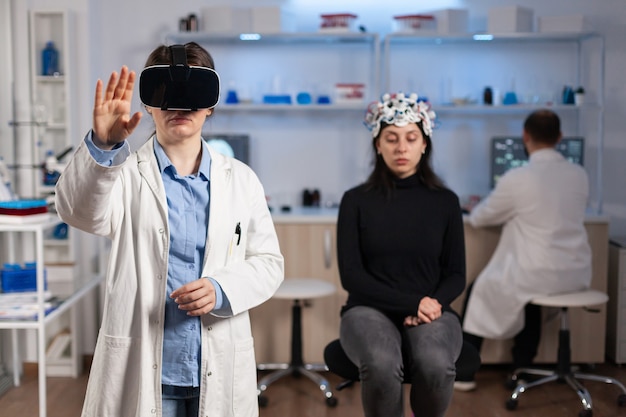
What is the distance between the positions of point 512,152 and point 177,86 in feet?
9.39

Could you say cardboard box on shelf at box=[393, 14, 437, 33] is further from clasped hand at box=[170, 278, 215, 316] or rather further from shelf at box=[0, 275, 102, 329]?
clasped hand at box=[170, 278, 215, 316]

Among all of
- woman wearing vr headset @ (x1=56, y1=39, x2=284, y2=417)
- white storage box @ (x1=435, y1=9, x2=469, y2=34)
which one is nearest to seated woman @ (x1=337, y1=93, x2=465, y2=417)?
woman wearing vr headset @ (x1=56, y1=39, x2=284, y2=417)

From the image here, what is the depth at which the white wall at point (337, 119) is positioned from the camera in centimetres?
419

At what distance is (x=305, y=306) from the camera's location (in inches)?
151

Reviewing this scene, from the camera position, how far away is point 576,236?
3436 mm

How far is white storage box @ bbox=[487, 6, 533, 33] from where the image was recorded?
3.91 metres

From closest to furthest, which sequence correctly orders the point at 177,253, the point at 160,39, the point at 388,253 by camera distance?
the point at 177,253 < the point at 388,253 < the point at 160,39

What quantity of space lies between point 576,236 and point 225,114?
1951 mm

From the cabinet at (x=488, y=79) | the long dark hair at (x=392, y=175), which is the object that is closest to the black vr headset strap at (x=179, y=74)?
the long dark hair at (x=392, y=175)

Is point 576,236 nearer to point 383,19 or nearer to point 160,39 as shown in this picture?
point 383,19

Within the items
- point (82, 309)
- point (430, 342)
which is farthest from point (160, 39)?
point (430, 342)

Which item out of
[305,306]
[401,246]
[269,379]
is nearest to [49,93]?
[305,306]

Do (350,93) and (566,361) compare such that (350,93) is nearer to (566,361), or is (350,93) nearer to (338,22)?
(338,22)

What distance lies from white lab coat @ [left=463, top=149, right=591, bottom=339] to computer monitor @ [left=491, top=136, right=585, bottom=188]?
1.97 ft
